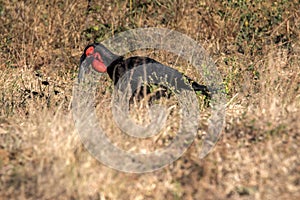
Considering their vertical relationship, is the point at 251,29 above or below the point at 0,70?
above

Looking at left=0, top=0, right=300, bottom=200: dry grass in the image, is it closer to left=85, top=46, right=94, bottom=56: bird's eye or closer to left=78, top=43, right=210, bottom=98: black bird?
left=78, top=43, right=210, bottom=98: black bird

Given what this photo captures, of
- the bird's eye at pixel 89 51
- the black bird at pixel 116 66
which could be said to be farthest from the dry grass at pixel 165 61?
the bird's eye at pixel 89 51

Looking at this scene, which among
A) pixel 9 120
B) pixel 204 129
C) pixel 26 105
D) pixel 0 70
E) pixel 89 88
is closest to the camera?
pixel 204 129

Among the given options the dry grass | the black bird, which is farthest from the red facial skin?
the dry grass

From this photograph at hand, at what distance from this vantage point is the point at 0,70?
7.11m

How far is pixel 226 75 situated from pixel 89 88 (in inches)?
74.4

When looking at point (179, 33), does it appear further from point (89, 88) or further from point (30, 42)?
point (89, 88)

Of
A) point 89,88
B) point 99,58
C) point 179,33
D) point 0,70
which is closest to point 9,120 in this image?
point 89,88

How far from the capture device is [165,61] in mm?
7133

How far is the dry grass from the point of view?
3.56 meters

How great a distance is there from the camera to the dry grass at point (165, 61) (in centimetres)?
356

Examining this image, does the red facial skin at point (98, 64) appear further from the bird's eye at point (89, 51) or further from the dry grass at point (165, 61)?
the dry grass at point (165, 61)

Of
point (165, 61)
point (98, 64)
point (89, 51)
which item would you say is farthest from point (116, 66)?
point (165, 61)

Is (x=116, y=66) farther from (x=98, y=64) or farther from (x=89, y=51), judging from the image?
(x=89, y=51)
